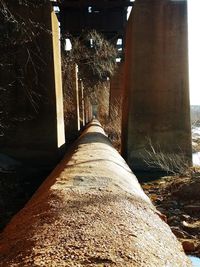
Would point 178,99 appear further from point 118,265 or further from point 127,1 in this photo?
point 118,265

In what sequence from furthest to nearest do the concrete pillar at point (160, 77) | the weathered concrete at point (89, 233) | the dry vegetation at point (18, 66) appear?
the concrete pillar at point (160, 77), the dry vegetation at point (18, 66), the weathered concrete at point (89, 233)

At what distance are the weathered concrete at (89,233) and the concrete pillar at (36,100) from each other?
5491 millimetres

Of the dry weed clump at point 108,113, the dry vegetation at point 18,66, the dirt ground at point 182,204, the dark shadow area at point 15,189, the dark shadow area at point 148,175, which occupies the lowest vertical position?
the dark shadow area at point 148,175

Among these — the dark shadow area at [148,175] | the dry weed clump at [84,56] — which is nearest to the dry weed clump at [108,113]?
the dry weed clump at [84,56]

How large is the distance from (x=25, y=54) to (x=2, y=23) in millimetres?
820

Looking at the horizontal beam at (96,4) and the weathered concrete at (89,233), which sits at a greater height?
the horizontal beam at (96,4)

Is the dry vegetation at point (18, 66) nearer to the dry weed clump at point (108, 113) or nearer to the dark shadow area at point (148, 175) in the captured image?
the dark shadow area at point (148, 175)

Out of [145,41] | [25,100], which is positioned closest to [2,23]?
[25,100]

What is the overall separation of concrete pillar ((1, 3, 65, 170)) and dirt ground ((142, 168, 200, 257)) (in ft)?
7.75

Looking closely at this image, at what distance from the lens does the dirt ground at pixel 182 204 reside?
5.17 m

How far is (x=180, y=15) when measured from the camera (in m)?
10.7

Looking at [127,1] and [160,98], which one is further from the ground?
[127,1]

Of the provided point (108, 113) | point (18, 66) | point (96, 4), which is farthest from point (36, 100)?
point (108, 113)

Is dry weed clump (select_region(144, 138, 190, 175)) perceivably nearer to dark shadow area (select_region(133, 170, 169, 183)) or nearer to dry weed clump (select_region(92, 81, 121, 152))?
dark shadow area (select_region(133, 170, 169, 183))
